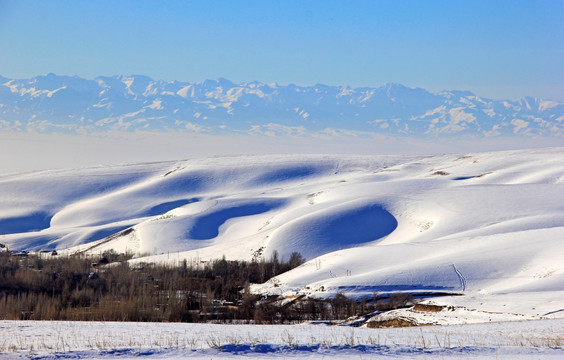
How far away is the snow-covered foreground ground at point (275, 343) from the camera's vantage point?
39.1 feet

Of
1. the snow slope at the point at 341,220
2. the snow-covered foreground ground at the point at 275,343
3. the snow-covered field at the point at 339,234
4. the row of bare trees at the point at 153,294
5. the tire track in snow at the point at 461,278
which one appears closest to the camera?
the snow-covered foreground ground at the point at 275,343

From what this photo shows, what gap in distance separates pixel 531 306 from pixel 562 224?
2278 cm

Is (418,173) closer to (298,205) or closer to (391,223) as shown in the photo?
(298,205)

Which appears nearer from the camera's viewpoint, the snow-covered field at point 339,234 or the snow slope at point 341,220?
the snow-covered field at point 339,234

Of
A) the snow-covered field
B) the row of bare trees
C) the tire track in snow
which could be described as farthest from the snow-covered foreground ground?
the tire track in snow

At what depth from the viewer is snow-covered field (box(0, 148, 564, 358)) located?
14633 mm


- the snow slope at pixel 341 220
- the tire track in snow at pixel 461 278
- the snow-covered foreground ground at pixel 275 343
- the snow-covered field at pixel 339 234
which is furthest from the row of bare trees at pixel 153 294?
the snow-covered foreground ground at pixel 275 343

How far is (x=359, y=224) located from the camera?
5219 centimetres

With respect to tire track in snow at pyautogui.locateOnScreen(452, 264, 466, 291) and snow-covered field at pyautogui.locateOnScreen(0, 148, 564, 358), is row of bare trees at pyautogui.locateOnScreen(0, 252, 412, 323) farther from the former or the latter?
tire track in snow at pyautogui.locateOnScreen(452, 264, 466, 291)

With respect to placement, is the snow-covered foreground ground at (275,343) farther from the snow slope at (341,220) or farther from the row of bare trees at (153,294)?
the row of bare trees at (153,294)

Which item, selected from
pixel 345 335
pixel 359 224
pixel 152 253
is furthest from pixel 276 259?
pixel 345 335

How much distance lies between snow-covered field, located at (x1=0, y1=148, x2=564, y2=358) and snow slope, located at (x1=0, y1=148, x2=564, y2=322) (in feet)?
0.47

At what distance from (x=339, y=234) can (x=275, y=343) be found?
3694 cm

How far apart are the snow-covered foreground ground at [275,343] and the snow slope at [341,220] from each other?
6.51 m
